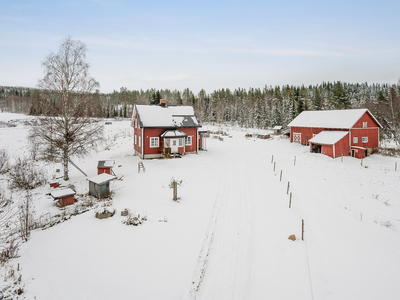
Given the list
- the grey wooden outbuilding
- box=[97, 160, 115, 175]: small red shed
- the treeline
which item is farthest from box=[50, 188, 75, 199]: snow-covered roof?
the treeline

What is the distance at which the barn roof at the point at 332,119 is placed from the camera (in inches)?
1103

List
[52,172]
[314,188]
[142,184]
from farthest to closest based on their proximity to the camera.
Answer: [52,172] < [314,188] < [142,184]

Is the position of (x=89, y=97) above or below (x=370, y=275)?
above

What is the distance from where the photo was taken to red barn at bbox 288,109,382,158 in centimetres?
2673

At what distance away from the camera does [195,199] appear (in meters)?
11.4

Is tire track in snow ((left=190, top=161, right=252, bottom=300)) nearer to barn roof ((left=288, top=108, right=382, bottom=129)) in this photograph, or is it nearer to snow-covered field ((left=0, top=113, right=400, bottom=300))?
snow-covered field ((left=0, top=113, right=400, bottom=300))

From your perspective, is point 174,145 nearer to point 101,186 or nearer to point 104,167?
point 104,167

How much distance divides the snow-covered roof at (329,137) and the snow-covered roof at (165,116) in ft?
51.5

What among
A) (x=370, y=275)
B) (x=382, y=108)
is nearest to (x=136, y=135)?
(x=370, y=275)

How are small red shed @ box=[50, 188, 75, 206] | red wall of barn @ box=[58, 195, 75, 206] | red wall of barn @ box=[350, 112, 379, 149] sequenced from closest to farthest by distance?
small red shed @ box=[50, 188, 75, 206] < red wall of barn @ box=[58, 195, 75, 206] < red wall of barn @ box=[350, 112, 379, 149]

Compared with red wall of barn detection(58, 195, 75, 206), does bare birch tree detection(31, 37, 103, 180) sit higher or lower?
higher

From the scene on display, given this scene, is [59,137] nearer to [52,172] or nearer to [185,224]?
[52,172]

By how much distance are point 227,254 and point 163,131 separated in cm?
1863

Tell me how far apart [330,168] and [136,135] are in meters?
21.1
